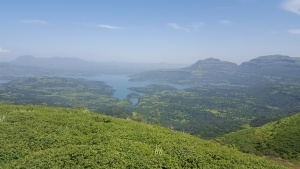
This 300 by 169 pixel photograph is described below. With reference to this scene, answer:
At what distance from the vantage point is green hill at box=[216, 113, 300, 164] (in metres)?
34.0

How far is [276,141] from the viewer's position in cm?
4022

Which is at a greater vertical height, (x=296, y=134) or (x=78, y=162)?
(x=78, y=162)

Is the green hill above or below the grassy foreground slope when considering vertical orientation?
below

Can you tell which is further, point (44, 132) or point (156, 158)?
point (44, 132)

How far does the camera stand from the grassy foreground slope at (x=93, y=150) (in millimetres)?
11555

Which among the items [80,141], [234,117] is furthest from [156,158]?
[234,117]

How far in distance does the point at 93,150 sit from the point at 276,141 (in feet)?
123

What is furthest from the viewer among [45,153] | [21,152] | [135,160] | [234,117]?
[234,117]

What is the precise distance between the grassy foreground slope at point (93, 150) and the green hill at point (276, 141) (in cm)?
1940

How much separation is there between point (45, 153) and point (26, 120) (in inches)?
320

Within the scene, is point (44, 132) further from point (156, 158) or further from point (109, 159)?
point (156, 158)

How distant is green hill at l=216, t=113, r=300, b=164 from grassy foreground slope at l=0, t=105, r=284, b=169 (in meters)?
19.4

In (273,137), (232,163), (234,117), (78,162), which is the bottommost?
(234,117)

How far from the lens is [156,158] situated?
12.3 m
